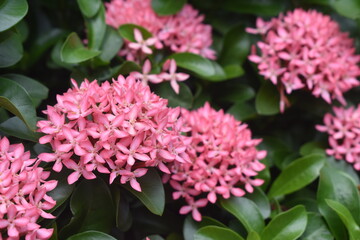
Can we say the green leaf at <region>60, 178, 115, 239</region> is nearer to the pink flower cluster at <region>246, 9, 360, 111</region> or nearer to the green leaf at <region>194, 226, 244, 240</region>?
the green leaf at <region>194, 226, 244, 240</region>

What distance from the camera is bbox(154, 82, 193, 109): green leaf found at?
171 cm

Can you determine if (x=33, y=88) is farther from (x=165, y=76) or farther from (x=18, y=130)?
(x=165, y=76)

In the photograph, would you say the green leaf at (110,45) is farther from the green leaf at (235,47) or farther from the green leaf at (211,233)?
the green leaf at (211,233)

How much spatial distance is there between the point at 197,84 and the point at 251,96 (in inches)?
8.1

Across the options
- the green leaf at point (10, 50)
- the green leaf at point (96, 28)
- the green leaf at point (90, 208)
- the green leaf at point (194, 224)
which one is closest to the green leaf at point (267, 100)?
the green leaf at point (194, 224)

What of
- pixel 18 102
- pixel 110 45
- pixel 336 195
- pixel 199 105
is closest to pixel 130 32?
pixel 110 45

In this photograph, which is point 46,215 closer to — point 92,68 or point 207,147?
point 207,147

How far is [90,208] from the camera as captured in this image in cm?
136

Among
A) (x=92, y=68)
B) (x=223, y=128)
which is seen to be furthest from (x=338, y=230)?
(x=92, y=68)

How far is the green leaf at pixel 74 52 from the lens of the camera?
1575 mm

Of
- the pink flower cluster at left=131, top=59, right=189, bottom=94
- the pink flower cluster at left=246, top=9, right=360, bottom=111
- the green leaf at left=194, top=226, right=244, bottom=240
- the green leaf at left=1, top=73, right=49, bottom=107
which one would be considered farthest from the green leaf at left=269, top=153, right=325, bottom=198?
the green leaf at left=1, top=73, right=49, bottom=107

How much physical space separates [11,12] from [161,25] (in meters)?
0.54

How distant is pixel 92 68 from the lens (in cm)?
170

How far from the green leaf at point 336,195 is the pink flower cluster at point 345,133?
0.63 feet
